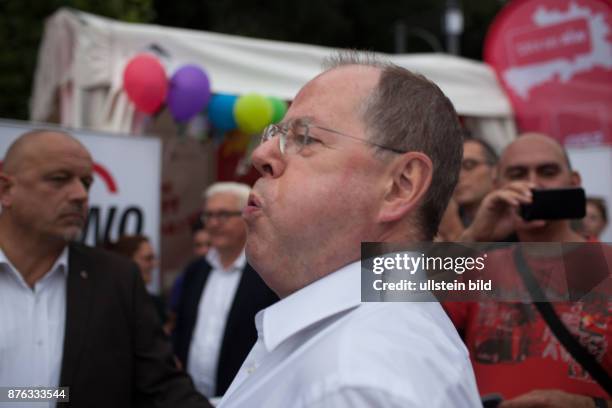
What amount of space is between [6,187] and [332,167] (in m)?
1.69

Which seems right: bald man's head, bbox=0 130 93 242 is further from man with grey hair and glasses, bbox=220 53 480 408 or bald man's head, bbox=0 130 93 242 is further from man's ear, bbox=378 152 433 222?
man's ear, bbox=378 152 433 222

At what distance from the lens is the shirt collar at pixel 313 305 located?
103 cm

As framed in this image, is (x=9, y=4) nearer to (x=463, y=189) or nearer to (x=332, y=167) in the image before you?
(x=463, y=189)

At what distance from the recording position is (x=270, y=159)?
1224mm

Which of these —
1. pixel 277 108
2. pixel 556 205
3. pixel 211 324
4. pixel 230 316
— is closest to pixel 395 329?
pixel 556 205

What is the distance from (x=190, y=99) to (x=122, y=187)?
913 mm

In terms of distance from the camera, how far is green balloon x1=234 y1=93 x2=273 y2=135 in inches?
169

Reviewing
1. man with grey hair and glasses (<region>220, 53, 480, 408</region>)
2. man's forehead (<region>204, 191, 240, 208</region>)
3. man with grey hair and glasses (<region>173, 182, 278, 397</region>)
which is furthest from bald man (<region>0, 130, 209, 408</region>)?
man's forehead (<region>204, 191, 240, 208</region>)

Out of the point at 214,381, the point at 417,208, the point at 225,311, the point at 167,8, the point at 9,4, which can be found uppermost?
the point at 167,8

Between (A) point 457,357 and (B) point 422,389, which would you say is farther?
(A) point 457,357

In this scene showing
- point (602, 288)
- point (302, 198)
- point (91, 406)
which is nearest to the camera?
point (302, 198)

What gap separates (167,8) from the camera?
41.4 ft

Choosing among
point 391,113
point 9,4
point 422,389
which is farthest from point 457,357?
point 9,4

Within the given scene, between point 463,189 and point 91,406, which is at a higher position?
point 463,189
